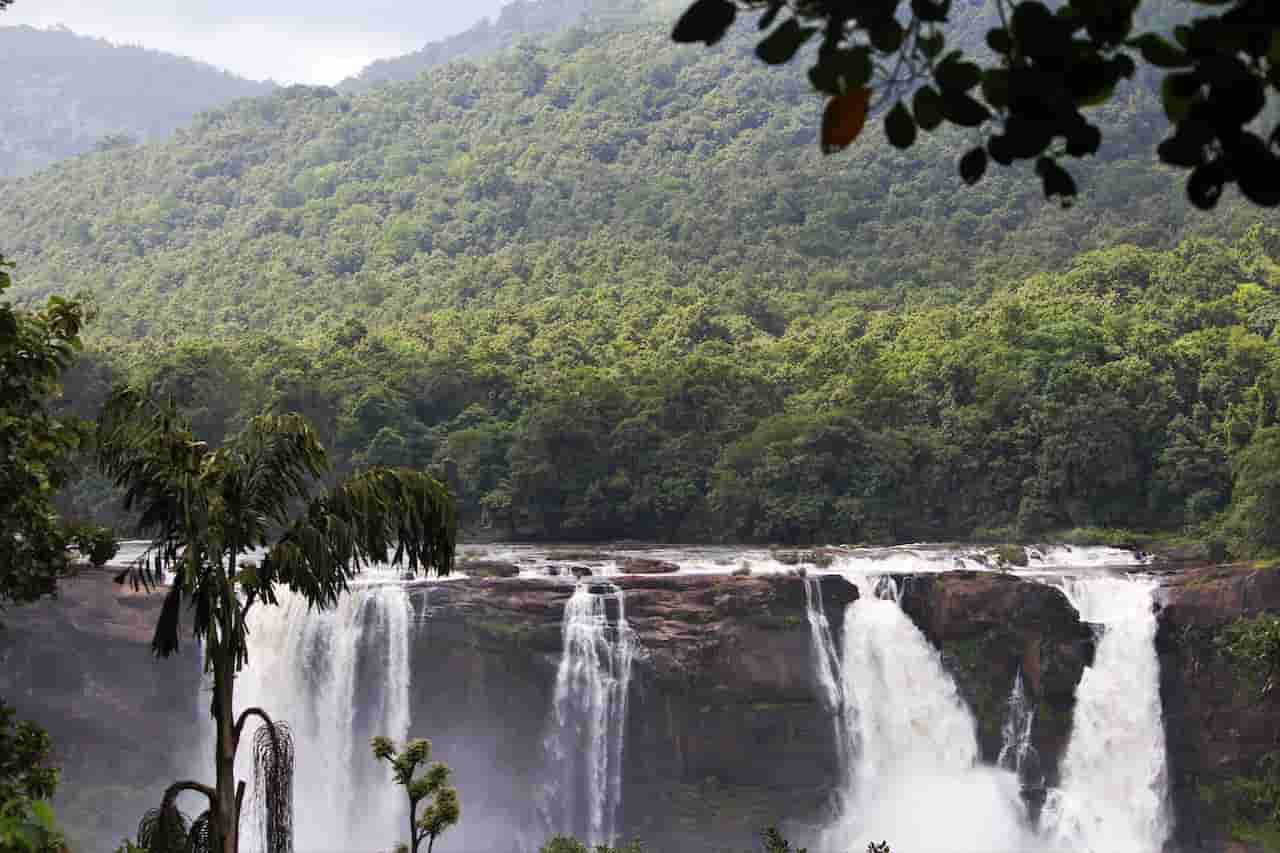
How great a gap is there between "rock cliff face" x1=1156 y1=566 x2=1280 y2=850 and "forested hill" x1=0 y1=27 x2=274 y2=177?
13597cm

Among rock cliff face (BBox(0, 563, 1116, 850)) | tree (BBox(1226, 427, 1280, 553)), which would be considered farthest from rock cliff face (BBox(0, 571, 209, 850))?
tree (BBox(1226, 427, 1280, 553))

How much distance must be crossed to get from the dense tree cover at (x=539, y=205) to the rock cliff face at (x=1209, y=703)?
2405 cm

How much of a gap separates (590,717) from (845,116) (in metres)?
25.4

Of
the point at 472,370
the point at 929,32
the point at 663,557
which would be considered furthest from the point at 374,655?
the point at 929,32

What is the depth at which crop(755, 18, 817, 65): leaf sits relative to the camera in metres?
2.68

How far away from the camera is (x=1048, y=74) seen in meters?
2.57

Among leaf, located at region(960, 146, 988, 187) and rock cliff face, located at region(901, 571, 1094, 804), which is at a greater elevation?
leaf, located at region(960, 146, 988, 187)

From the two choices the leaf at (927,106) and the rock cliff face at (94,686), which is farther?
the rock cliff face at (94,686)

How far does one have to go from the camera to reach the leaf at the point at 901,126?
8.97 ft

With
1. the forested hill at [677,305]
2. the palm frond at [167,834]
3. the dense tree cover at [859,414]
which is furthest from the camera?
the forested hill at [677,305]

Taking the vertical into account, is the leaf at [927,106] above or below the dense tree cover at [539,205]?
below

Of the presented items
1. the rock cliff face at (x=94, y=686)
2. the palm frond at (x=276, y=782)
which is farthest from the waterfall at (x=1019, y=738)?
the palm frond at (x=276, y=782)

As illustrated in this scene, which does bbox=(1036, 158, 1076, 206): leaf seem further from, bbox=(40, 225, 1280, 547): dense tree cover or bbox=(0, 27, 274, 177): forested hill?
bbox=(0, 27, 274, 177): forested hill

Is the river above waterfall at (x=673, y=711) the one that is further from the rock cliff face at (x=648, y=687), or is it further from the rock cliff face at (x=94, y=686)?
the rock cliff face at (x=94, y=686)
